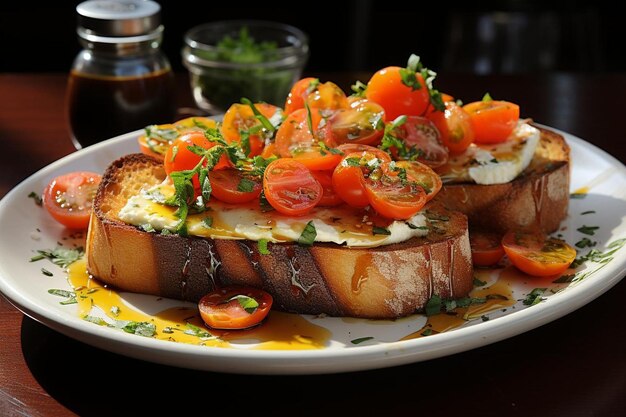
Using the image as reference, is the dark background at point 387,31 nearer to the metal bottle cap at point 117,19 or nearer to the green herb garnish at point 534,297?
the metal bottle cap at point 117,19

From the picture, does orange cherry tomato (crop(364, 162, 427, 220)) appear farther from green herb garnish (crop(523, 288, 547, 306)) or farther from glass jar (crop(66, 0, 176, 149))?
glass jar (crop(66, 0, 176, 149))

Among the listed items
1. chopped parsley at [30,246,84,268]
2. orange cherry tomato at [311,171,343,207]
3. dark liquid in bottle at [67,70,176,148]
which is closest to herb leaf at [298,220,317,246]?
orange cherry tomato at [311,171,343,207]

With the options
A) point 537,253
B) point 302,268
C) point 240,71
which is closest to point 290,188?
point 302,268

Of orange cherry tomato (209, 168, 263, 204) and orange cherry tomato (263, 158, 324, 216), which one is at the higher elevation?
orange cherry tomato (263, 158, 324, 216)

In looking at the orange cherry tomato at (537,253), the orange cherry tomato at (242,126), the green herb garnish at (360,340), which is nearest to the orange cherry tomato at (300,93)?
the orange cherry tomato at (242,126)

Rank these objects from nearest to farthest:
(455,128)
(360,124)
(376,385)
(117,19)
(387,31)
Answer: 1. (376,385)
2. (360,124)
3. (455,128)
4. (117,19)
5. (387,31)

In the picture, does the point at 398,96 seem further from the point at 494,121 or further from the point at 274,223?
the point at 274,223
